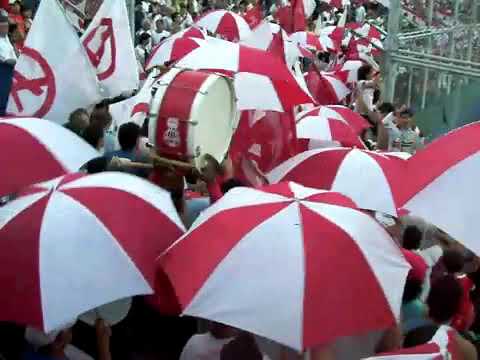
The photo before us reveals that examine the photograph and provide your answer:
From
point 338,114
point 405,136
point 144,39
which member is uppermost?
point 338,114

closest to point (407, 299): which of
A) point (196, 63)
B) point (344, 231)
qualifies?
point (344, 231)

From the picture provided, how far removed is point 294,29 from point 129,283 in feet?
29.5

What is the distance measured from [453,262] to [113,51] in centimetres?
368

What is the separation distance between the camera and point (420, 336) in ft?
13.1

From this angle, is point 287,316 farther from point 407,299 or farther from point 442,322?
point 407,299

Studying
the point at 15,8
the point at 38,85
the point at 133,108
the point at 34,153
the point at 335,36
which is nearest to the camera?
the point at 34,153

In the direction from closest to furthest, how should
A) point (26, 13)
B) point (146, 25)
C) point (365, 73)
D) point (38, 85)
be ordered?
1. point (38, 85)
2. point (365, 73)
3. point (26, 13)
4. point (146, 25)

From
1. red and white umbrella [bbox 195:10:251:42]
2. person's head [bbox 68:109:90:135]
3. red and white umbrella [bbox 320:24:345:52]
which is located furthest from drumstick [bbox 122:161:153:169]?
red and white umbrella [bbox 320:24:345:52]

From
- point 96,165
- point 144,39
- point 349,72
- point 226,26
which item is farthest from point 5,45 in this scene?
point 144,39

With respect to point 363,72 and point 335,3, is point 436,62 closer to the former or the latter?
point 363,72

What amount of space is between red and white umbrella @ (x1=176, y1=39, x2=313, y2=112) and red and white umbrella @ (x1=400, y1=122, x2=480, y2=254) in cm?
198

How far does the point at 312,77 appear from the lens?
940cm

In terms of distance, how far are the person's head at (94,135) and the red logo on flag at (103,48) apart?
1264 millimetres

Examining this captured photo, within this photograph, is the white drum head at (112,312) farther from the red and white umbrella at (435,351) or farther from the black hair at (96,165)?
the red and white umbrella at (435,351)
